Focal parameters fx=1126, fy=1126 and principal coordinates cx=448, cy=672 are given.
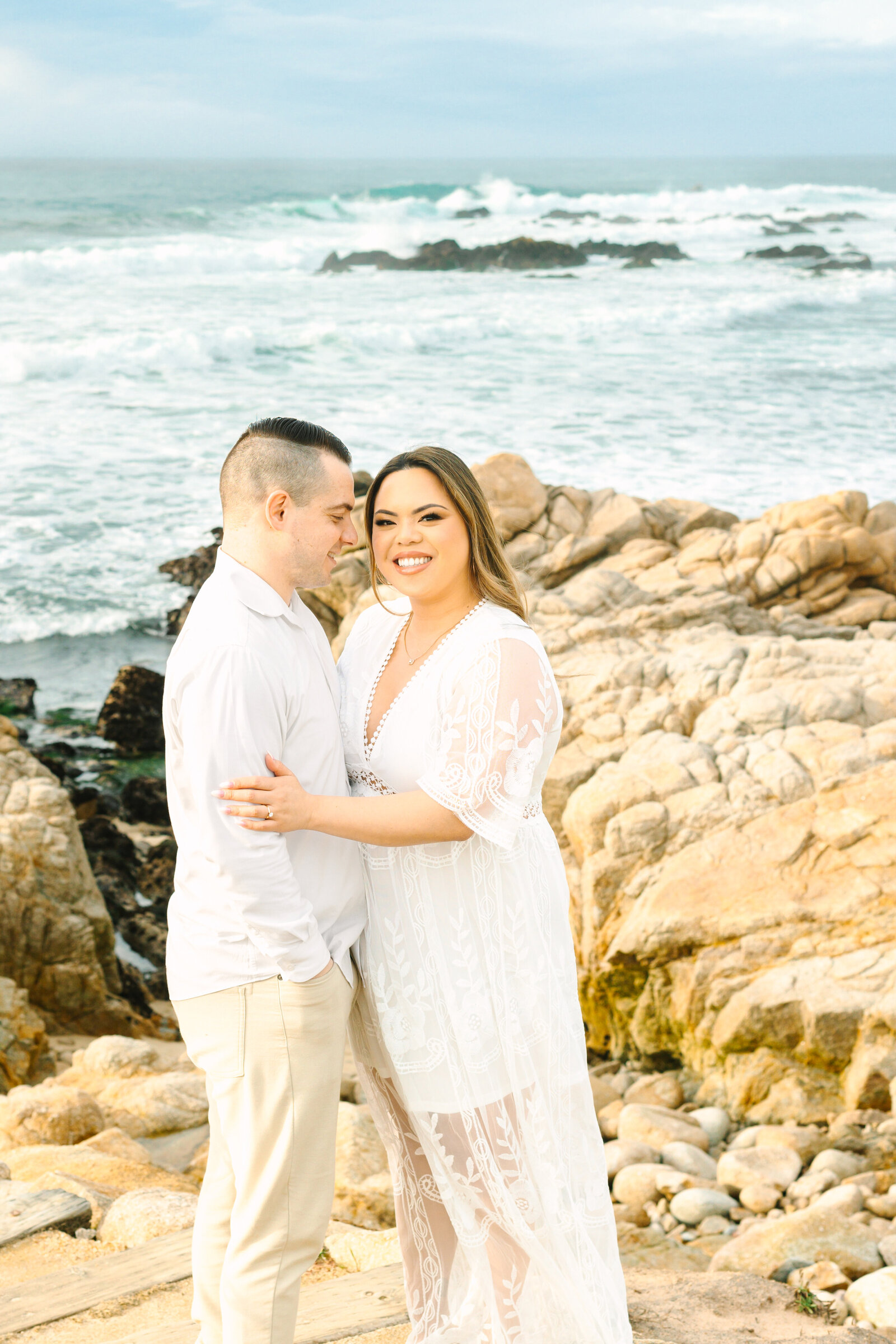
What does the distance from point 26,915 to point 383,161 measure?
469 ft

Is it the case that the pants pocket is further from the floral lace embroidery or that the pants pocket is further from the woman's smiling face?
the woman's smiling face

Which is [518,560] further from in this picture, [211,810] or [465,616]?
[211,810]

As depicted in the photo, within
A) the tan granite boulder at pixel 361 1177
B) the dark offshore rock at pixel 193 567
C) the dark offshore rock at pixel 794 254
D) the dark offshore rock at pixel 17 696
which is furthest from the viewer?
the dark offshore rock at pixel 794 254

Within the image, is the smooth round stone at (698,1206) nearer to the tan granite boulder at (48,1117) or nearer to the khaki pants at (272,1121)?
the khaki pants at (272,1121)

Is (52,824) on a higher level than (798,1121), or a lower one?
higher

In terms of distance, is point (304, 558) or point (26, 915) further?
point (26, 915)

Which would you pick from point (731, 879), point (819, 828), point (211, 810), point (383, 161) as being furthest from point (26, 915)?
point (383, 161)

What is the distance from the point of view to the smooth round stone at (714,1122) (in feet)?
17.8

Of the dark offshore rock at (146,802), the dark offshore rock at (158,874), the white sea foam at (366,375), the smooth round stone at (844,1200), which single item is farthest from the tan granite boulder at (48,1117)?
the white sea foam at (366,375)

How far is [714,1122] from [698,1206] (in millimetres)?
814

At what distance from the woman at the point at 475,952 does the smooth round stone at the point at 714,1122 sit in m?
2.66

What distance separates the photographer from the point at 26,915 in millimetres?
7094

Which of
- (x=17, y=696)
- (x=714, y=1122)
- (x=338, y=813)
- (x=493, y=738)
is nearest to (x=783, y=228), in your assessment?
(x=17, y=696)

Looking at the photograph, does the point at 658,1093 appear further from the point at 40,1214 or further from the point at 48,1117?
the point at 40,1214
